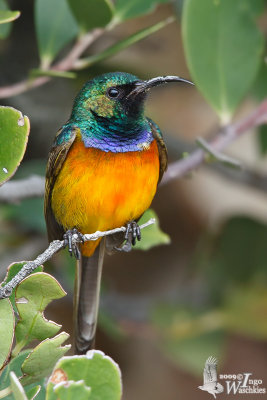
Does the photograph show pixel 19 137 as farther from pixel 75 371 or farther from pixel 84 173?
pixel 75 371

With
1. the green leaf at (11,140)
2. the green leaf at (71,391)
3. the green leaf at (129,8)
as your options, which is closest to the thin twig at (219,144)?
the green leaf at (129,8)

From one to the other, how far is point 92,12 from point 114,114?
46cm

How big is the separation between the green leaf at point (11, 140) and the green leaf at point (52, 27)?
2.79 ft

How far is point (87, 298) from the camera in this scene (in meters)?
1.87

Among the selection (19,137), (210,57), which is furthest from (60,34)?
(19,137)

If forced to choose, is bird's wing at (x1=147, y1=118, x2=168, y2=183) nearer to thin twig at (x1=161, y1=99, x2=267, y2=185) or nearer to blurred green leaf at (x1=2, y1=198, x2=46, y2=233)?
thin twig at (x1=161, y1=99, x2=267, y2=185)

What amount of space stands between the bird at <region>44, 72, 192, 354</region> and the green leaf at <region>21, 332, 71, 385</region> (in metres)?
0.31

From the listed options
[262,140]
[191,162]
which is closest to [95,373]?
[191,162]

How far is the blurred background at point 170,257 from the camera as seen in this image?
2.85m

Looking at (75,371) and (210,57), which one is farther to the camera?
(210,57)

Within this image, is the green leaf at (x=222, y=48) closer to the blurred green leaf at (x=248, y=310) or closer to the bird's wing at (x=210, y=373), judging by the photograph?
the bird's wing at (x=210, y=373)

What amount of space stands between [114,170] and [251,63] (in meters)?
0.76

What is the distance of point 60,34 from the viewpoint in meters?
2.14

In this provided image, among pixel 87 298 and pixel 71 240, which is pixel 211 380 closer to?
pixel 87 298
